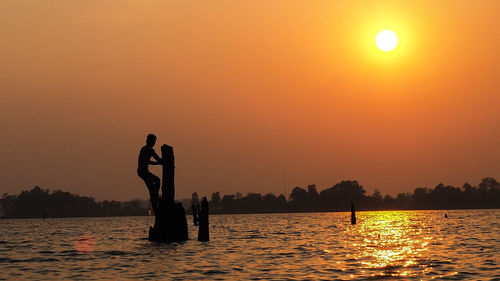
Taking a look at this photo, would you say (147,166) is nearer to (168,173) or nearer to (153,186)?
(153,186)

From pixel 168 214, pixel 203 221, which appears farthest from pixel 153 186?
pixel 203 221

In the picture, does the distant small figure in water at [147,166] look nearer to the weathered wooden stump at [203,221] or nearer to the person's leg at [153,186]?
the person's leg at [153,186]

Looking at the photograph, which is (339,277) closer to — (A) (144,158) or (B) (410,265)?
(B) (410,265)

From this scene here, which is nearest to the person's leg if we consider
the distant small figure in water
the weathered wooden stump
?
the distant small figure in water

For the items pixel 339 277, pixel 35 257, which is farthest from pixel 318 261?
pixel 35 257

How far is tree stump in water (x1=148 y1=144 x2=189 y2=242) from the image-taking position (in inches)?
1208

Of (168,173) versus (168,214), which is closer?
(168,214)

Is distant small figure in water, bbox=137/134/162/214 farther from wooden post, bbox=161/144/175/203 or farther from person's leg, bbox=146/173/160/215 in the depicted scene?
wooden post, bbox=161/144/175/203

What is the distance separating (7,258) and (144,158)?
6647 millimetres

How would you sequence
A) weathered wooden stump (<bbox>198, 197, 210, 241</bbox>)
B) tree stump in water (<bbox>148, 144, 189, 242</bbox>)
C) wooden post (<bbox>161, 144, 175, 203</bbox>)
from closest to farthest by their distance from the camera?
tree stump in water (<bbox>148, 144, 189, 242</bbox>) → wooden post (<bbox>161, 144, 175, 203</bbox>) → weathered wooden stump (<bbox>198, 197, 210, 241</bbox>)

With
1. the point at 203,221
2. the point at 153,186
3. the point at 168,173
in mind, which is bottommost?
the point at 203,221

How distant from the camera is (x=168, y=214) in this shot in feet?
101

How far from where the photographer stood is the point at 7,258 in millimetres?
27797

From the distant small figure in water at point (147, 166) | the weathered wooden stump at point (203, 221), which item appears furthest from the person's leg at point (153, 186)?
the weathered wooden stump at point (203, 221)
